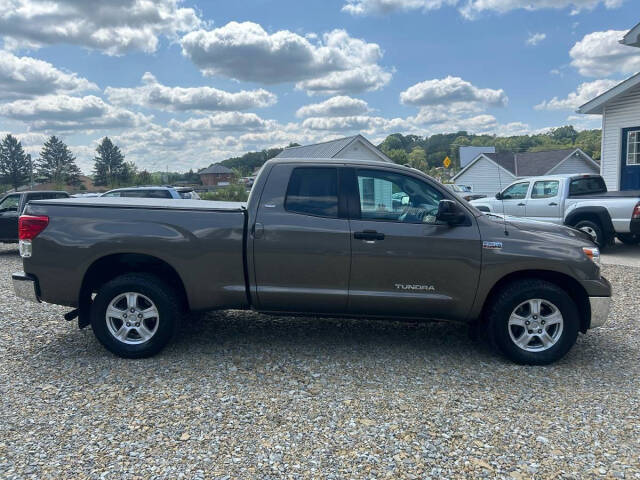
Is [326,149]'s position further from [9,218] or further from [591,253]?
[591,253]

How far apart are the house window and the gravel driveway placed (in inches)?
427

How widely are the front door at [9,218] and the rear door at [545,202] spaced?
12295 millimetres

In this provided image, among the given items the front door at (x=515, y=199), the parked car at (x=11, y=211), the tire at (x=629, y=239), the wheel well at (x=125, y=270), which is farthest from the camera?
the front door at (x=515, y=199)

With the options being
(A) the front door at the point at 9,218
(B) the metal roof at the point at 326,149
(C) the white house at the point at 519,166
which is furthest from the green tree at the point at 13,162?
(A) the front door at the point at 9,218

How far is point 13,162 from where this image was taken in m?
86.1

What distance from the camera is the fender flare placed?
34.3ft

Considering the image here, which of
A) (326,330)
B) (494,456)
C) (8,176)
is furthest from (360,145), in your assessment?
(8,176)

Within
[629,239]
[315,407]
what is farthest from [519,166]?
[315,407]

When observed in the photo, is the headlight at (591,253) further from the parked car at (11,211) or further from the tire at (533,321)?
the parked car at (11,211)

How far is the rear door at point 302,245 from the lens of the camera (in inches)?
176

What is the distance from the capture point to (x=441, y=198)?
4582 mm

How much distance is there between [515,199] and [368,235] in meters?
9.30

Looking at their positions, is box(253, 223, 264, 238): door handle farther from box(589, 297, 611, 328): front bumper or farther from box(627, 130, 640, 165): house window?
box(627, 130, 640, 165): house window

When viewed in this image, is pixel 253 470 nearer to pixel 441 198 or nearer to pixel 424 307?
pixel 424 307
